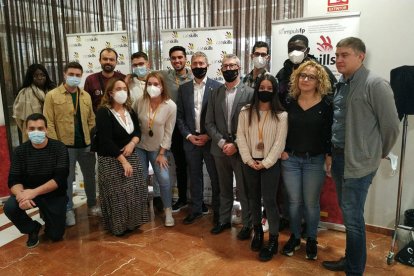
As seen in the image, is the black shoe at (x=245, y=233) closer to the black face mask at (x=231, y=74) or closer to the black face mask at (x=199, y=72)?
the black face mask at (x=231, y=74)

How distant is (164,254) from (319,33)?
2406 mm

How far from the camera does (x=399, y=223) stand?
282 cm

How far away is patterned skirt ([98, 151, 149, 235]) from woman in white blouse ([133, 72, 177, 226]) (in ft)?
0.55

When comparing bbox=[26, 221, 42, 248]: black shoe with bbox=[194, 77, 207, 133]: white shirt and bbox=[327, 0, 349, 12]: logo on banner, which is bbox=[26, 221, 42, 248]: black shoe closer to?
bbox=[194, 77, 207, 133]: white shirt

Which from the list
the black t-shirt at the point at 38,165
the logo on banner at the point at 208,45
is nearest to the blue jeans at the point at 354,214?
the logo on banner at the point at 208,45

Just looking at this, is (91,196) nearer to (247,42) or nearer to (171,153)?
(171,153)

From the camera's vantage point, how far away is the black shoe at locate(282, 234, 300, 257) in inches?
104

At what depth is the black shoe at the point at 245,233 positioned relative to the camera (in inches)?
114

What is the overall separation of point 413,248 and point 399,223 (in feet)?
1.22

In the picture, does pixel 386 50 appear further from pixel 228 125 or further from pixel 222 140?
pixel 222 140

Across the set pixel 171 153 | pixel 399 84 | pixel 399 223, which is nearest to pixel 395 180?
pixel 399 223

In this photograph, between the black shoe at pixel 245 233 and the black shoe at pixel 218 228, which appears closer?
the black shoe at pixel 245 233

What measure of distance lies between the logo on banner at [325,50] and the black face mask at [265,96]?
97 centimetres

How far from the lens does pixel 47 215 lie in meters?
2.90
